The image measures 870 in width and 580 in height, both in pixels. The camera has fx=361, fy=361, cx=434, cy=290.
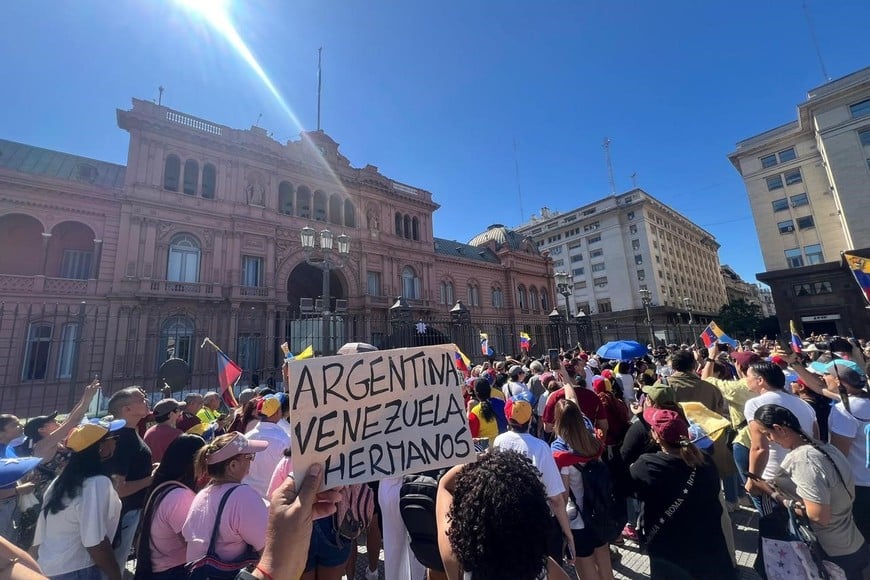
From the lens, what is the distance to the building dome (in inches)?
1416

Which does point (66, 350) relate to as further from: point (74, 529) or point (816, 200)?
point (816, 200)

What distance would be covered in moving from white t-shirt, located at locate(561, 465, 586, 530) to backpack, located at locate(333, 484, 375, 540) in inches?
74.1

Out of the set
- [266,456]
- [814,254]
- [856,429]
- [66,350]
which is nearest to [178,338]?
[66,350]

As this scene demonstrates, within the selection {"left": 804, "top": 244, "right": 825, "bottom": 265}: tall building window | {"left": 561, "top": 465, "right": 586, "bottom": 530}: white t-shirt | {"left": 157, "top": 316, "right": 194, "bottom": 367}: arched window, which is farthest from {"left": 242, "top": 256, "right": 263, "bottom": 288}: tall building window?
{"left": 804, "top": 244, "right": 825, "bottom": 265}: tall building window

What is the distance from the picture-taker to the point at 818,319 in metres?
30.5

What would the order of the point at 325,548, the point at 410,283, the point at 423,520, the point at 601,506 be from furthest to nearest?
1. the point at 410,283
2. the point at 601,506
3. the point at 325,548
4. the point at 423,520

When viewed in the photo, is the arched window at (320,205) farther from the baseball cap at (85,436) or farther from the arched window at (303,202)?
the baseball cap at (85,436)

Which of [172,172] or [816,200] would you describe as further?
[816,200]

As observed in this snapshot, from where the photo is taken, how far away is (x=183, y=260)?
18.5 meters

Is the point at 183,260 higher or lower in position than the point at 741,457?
higher

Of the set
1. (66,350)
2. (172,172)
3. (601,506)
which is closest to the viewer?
(601,506)

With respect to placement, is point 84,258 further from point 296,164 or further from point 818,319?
point 818,319

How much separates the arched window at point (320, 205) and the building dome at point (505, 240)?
17587 mm

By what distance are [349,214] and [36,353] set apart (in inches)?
656
